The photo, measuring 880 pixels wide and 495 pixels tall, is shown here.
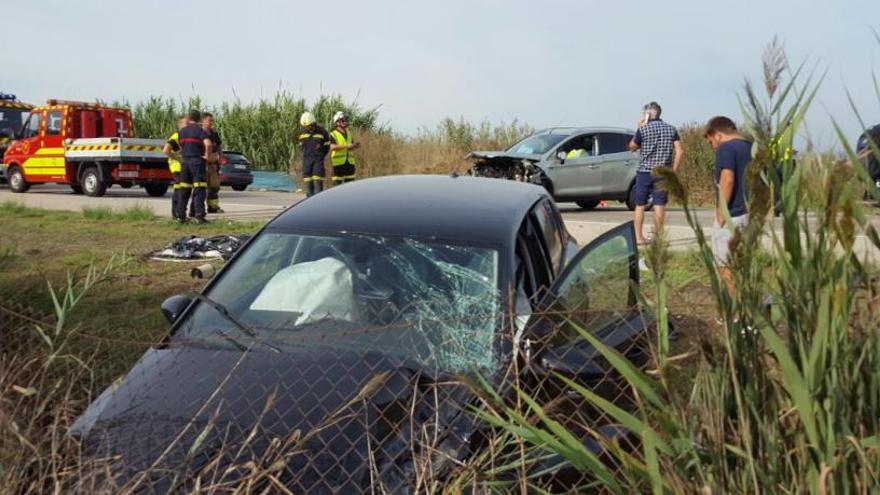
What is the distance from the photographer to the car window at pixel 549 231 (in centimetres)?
490

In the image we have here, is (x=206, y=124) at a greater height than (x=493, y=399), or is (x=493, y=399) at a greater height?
(x=206, y=124)

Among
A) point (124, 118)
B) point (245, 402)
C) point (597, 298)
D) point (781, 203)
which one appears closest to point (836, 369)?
point (781, 203)

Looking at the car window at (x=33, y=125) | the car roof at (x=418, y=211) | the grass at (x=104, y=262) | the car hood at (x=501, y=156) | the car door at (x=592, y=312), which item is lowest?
the grass at (x=104, y=262)

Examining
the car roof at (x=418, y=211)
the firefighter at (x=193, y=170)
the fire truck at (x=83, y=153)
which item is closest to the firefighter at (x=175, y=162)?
the firefighter at (x=193, y=170)

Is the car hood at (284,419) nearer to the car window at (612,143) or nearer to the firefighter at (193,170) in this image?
the firefighter at (193,170)

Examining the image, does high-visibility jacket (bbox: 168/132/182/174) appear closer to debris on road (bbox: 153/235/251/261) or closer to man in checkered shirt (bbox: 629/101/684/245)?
debris on road (bbox: 153/235/251/261)

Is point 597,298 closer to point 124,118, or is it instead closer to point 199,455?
point 199,455

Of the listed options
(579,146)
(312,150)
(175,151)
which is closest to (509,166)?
(579,146)

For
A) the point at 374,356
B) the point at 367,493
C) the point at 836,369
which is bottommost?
the point at 367,493

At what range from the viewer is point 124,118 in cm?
2281

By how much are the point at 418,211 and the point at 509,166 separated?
13077 mm

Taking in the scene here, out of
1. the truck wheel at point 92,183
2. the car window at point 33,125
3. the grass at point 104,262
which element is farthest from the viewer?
the car window at point 33,125

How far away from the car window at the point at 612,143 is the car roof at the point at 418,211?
12888 mm

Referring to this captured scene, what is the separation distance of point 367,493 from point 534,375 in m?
0.68
